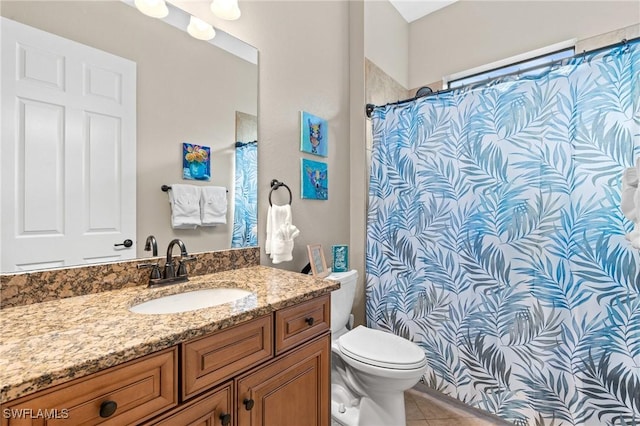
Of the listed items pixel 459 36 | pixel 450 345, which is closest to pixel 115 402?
pixel 450 345

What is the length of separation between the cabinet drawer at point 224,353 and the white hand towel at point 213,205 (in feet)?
2.10

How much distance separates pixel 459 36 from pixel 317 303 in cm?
253

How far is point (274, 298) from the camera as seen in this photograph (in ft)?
3.20

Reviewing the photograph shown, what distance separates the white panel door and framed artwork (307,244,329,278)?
896 millimetres

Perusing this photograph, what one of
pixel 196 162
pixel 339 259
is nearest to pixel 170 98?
pixel 196 162

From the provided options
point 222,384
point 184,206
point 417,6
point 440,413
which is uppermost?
point 417,6

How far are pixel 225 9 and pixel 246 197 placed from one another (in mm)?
863

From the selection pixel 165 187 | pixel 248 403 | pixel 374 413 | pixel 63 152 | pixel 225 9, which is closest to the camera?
pixel 248 403

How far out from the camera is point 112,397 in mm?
614

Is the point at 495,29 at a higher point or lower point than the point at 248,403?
higher

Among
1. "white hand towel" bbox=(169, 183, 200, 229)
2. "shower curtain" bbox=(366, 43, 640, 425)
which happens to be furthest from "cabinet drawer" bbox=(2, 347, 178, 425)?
"shower curtain" bbox=(366, 43, 640, 425)

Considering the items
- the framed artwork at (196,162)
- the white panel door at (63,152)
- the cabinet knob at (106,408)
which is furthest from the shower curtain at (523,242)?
the cabinet knob at (106,408)

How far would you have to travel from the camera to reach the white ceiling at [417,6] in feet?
8.09

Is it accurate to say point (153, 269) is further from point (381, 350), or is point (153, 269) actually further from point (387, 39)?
point (387, 39)
